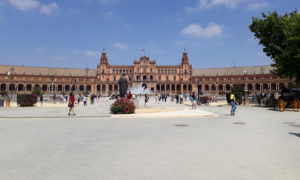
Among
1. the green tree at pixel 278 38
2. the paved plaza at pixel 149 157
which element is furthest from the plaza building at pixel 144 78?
the paved plaza at pixel 149 157

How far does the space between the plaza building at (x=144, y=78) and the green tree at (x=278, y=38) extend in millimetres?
70696

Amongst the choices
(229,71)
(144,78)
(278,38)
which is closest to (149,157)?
(278,38)

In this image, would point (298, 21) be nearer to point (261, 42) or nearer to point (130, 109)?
point (261, 42)

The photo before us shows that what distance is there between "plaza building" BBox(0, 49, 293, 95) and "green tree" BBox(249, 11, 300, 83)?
70696 mm

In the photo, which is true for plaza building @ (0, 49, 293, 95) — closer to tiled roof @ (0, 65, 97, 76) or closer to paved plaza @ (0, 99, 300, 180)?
tiled roof @ (0, 65, 97, 76)

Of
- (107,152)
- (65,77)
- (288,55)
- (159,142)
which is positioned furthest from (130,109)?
(65,77)

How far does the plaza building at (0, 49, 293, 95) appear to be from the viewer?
102 metres

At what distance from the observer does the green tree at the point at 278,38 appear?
23328mm

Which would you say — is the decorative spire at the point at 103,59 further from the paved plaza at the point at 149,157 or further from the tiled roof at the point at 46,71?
A: the paved plaza at the point at 149,157

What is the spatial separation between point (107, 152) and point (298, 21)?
2526 cm

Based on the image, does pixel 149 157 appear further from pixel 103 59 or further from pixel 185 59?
pixel 185 59

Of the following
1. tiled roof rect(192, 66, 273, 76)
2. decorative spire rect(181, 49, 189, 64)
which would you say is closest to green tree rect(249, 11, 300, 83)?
tiled roof rect(192, 66, 273, 76)

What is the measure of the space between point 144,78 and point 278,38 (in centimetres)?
8408

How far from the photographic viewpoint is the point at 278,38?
29.1m
